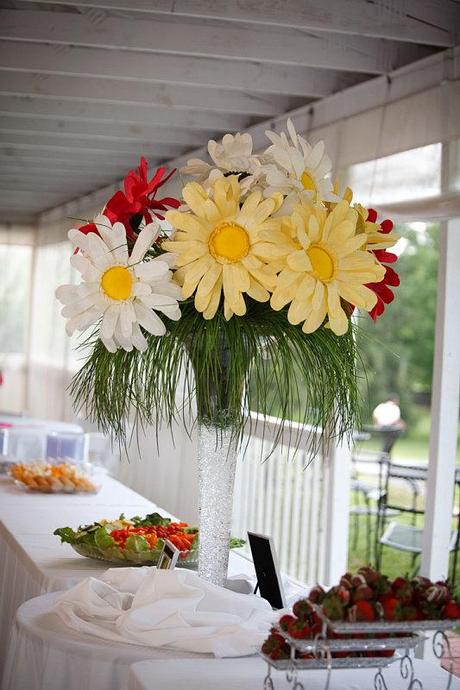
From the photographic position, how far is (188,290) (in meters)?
1.77

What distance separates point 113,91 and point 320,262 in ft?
12.5

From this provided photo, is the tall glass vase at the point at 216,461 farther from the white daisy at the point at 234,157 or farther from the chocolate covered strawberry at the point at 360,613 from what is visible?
the chocolate covered strawberry at the point at 360,613

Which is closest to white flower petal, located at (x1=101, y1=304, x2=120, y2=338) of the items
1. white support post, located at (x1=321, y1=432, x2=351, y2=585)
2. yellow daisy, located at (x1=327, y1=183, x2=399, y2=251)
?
yellow daisy, located at (x1=327, y1=183, x2=399, y2=251)

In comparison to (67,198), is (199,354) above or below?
below

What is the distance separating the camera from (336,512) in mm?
4863

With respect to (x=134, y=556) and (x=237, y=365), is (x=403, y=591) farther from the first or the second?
(x=134, y=556)

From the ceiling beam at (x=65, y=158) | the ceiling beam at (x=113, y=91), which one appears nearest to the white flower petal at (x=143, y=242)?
the ceiling beam at (x=113, y=91)

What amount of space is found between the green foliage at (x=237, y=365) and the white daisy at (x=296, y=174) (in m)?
0.24

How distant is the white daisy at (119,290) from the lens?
178 cm

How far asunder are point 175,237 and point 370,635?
30.9 inches

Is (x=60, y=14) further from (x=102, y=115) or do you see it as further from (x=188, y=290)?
(x=188, y=290)

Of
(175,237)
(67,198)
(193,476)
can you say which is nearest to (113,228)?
(175,237)

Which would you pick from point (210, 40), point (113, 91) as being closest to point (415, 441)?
point (113, 91)

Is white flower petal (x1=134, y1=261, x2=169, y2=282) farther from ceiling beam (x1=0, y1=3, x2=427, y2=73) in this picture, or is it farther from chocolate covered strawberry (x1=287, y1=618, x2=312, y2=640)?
ceiling beam (x1=0, y1=3, x2=427, y2=73)
